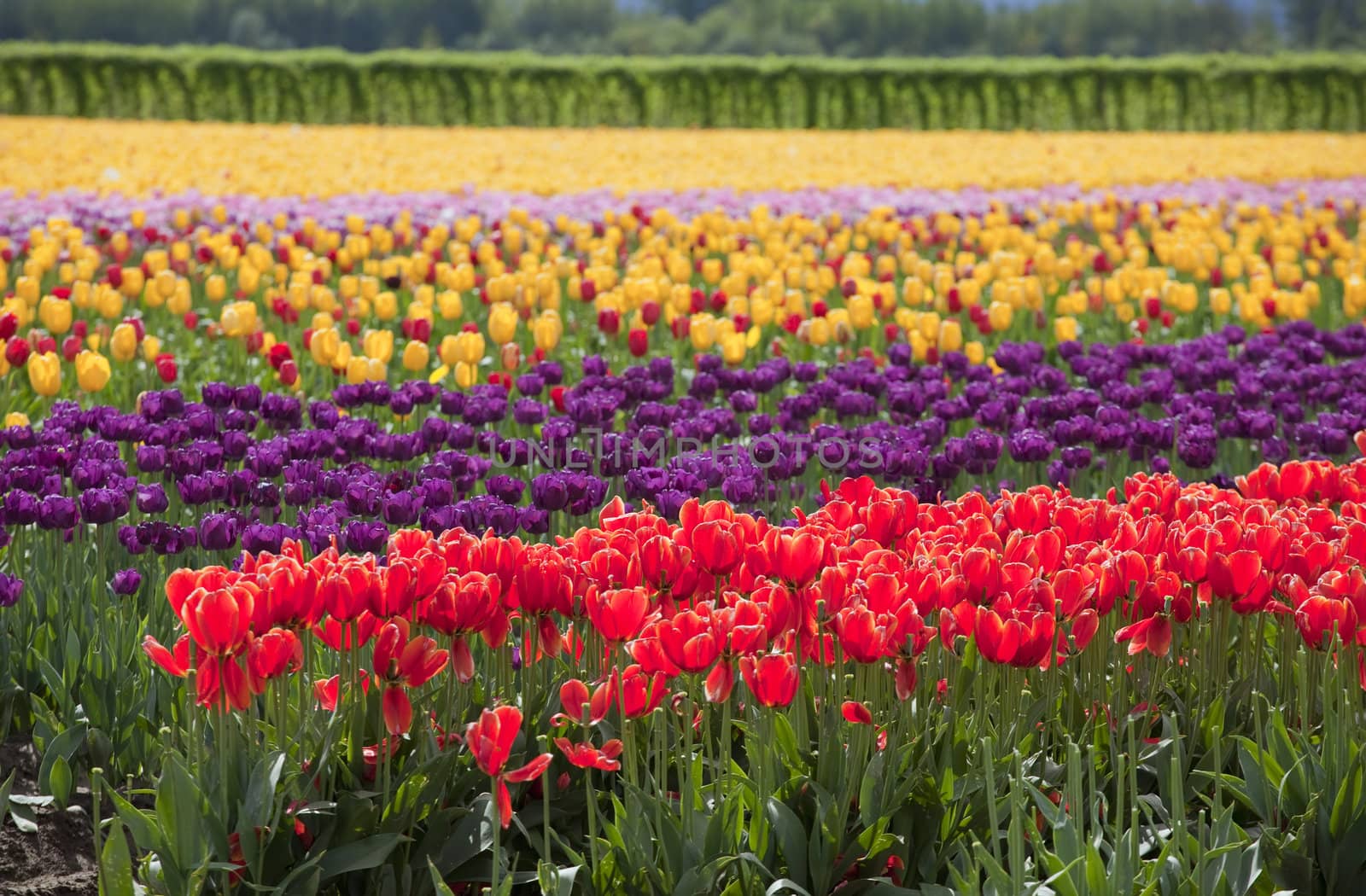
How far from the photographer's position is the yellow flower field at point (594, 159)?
15.4 meters

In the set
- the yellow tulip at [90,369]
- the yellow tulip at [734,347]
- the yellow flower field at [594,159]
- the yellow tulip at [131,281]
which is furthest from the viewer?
the yellow flower field at [594,159]

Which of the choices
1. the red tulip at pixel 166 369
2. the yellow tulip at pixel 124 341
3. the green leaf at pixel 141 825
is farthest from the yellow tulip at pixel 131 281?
the green leaf at pixel 141 825

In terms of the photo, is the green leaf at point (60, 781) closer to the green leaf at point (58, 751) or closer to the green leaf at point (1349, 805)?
the green leaf at point (58, 751)

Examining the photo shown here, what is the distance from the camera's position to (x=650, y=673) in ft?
8.32

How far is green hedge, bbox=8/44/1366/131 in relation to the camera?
103 ft

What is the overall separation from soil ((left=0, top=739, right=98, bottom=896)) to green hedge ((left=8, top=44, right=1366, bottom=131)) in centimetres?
2887

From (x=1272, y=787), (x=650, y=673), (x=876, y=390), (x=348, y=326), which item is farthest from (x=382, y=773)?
(x=348, y=326)

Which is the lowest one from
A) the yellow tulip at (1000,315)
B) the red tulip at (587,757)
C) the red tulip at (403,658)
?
the yellow tulip at (1000,315)

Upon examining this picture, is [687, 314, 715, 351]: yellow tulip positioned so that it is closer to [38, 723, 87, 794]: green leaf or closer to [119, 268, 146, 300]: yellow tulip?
[119, 268, 146, 300]: yellow tulip

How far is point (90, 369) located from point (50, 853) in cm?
253

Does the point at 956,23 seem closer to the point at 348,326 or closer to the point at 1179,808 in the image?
the point at 348,326

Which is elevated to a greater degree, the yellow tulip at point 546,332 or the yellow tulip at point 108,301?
the yellow tulip at point 108,301

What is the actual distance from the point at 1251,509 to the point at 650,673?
4.71ft

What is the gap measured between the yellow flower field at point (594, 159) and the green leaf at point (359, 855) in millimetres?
11905
